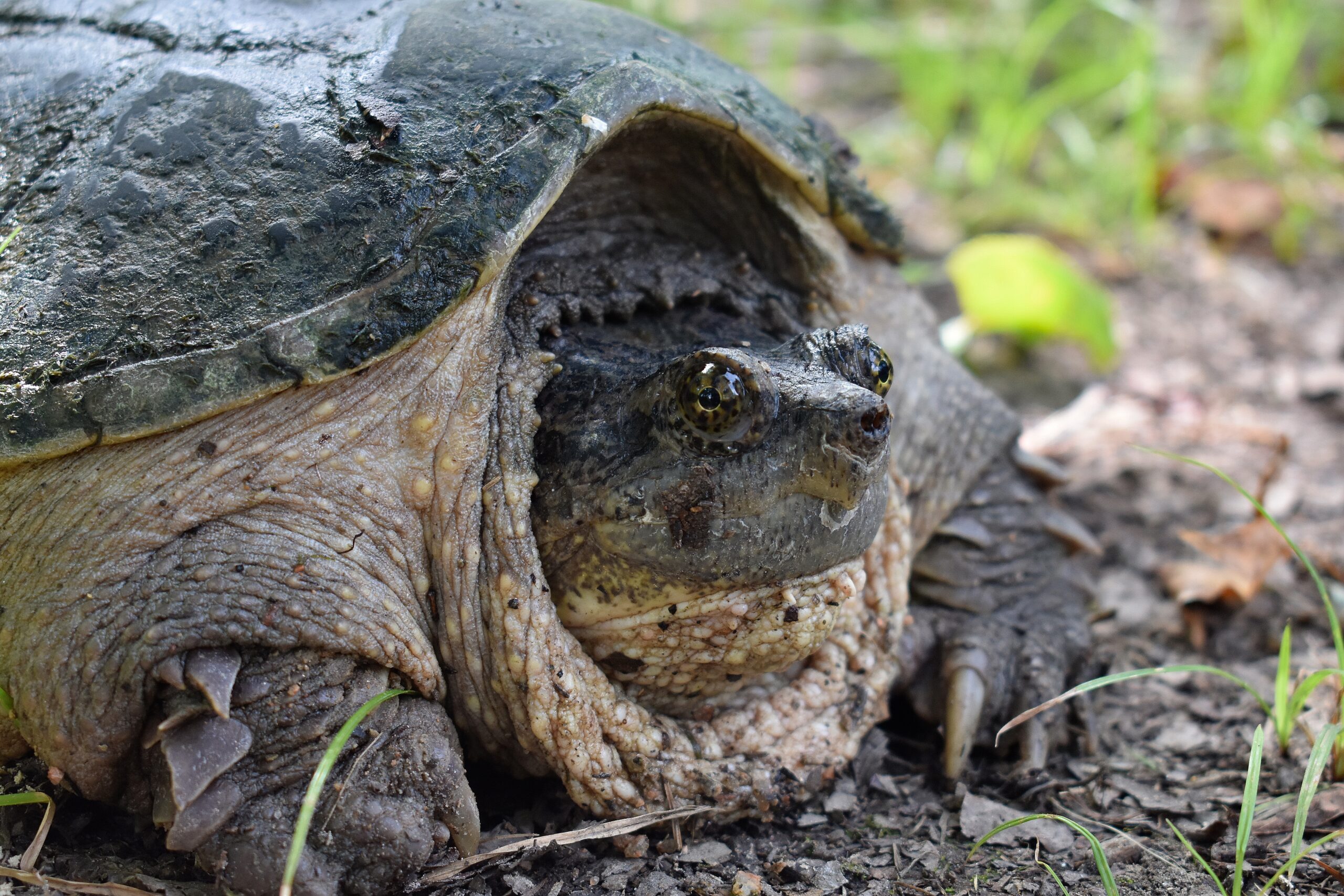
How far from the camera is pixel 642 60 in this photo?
226 centimetres

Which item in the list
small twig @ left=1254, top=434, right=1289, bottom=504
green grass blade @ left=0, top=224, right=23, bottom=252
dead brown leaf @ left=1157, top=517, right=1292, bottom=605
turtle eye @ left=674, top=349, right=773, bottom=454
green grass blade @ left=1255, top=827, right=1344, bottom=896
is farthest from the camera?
small twig @ left=1254, top=434, right=1289, bottom=504

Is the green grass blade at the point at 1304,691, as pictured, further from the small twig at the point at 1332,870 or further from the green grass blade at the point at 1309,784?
the small twig at the point at 1332,870

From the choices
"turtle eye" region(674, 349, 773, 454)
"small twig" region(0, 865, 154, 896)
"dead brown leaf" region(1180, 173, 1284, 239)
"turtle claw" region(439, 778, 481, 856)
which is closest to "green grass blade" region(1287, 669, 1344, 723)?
"turtle eye" region(674, 349, 773, 454)

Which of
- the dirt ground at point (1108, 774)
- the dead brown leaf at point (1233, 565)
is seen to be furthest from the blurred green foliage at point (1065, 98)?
the dead brown leaf at point (1233, 565)

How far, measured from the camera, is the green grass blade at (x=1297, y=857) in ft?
5.75

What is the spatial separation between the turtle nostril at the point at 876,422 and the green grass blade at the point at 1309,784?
3.11ft

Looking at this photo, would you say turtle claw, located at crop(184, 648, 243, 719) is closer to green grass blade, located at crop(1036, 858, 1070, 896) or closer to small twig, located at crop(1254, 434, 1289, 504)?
green grass blade, located at crop(1036, 858, 1070, 896)

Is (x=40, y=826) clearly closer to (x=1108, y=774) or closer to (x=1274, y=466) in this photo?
(x=1108, y=774)

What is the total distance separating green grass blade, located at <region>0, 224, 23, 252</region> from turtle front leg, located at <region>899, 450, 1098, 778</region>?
78.9 inches

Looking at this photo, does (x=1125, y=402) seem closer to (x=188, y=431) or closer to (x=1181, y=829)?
(x=1181, y=829)

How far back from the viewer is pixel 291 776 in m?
1.86

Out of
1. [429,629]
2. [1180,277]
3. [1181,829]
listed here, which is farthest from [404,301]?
[1180,277]

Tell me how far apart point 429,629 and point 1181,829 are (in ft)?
5.00

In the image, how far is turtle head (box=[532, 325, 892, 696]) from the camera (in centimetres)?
187
